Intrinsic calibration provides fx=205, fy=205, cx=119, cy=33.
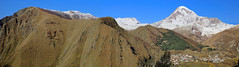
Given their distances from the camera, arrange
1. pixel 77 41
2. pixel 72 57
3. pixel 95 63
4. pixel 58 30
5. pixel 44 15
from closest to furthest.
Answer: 1. pixel 95 63
2. pixel 72 57
3. pixel 77 41
4. pixel 58 30
5. pixel 44 15

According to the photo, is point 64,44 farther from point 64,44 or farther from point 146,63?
point 146,63

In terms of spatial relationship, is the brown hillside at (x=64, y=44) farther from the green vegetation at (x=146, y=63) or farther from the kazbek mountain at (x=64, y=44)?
the green vegetation at (x=146, y=63)

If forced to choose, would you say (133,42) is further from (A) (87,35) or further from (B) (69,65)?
(B) (69,65)

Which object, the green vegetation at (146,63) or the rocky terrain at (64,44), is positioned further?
the rocky terrain at (64,44)

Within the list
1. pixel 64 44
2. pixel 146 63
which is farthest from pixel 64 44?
pixel 146 63

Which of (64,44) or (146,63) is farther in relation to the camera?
(64,44)

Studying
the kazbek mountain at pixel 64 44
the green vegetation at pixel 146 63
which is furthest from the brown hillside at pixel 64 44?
the green vegetation at pixel 146 63

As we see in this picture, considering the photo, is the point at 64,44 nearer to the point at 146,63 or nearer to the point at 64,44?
the point at 64,44

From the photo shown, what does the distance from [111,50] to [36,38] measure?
180 feet

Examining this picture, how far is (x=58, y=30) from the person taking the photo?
510ft

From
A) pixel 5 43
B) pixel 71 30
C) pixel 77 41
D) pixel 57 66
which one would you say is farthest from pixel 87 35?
pixel 5 43

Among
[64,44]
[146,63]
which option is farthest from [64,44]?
[146,63]

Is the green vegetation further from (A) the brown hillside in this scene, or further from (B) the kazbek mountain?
(A) the brown hillside

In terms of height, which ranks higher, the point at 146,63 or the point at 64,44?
the point at 64,44
